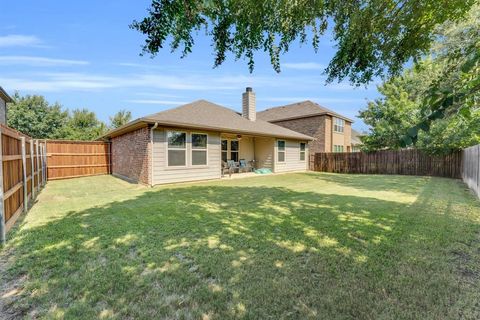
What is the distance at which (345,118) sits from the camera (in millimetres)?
23484

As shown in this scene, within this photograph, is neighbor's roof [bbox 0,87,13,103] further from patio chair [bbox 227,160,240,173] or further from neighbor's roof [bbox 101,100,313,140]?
patio chair [bbox 227,160,240,173]

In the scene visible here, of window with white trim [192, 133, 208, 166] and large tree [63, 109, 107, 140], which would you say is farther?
large tree [63, 109, 107, 140]

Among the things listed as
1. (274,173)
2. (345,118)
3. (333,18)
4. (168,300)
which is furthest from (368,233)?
(345,118)

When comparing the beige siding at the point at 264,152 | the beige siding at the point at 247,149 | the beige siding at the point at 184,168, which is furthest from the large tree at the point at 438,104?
the beige siding at the point at 247,149

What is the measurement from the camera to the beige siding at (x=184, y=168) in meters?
10.0

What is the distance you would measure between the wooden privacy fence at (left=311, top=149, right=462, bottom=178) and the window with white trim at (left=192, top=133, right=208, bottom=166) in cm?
1189

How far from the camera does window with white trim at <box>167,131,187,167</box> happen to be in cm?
1043

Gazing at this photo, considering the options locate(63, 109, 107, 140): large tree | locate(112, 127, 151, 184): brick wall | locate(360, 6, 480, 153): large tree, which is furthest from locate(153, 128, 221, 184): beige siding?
locate(63, 109, 107, 140): large tree

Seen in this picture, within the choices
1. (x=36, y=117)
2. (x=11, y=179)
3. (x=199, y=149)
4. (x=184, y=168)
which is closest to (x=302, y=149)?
(x=199, y=149)

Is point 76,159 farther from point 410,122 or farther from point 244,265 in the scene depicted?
point 410,122

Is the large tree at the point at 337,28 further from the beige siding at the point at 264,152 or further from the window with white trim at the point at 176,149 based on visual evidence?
the beige siding at the point at 264,152

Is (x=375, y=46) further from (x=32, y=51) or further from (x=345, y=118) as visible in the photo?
(x=345, y=118)

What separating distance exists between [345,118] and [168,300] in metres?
24.5

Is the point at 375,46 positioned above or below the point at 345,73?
above
